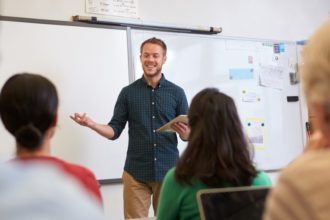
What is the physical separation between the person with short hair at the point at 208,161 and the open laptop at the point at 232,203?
0.46 feet

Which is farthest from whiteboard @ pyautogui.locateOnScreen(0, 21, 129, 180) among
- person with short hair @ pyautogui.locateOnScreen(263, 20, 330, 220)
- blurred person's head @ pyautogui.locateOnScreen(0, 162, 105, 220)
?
person with short hair @ pyautogui.locateOnScreen(263, 20, 330, 220)

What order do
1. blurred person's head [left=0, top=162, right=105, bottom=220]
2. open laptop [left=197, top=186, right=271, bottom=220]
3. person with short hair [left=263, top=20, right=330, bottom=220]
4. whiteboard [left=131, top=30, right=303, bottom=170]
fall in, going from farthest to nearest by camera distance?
whiteboard [left=131, top=30, right=303, bottom=170], open laptop [left=197, top=186, right=271, bottom=220], blurred person's head [left=0, top=162, right=105, bottom=220], person with short hair [left=263, top=20, right=330, bottom=220]

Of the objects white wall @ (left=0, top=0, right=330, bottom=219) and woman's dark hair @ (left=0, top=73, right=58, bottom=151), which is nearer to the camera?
woman's dark hair @ (left=0, top=73, right=58, bottom=151)

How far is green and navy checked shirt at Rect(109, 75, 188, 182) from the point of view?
2.92 meters

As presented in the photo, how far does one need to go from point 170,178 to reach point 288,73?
3166 millimetres

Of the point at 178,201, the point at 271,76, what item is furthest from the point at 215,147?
the point at 271,76

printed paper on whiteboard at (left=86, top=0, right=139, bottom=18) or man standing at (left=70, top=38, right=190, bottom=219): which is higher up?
printed paper on whiteboard at (left=86, top=0, right=139, bottom=18)

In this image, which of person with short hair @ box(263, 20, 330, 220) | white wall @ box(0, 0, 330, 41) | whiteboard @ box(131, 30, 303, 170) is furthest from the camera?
whiteboard @ box(131, 30, 303, 170)

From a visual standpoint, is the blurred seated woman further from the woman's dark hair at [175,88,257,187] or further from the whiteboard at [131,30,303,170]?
the whiteboard at [131,30,303,170]

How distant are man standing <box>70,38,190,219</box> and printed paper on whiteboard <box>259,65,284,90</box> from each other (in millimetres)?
1439

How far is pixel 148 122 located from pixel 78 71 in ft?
2.34

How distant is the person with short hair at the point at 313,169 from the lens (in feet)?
2.42

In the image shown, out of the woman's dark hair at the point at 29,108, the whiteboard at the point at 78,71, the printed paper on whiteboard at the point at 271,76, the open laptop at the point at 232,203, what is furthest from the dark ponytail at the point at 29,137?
the printed paper on whiteboard at the point at 271,76

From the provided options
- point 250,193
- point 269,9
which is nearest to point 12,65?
point 250,193
